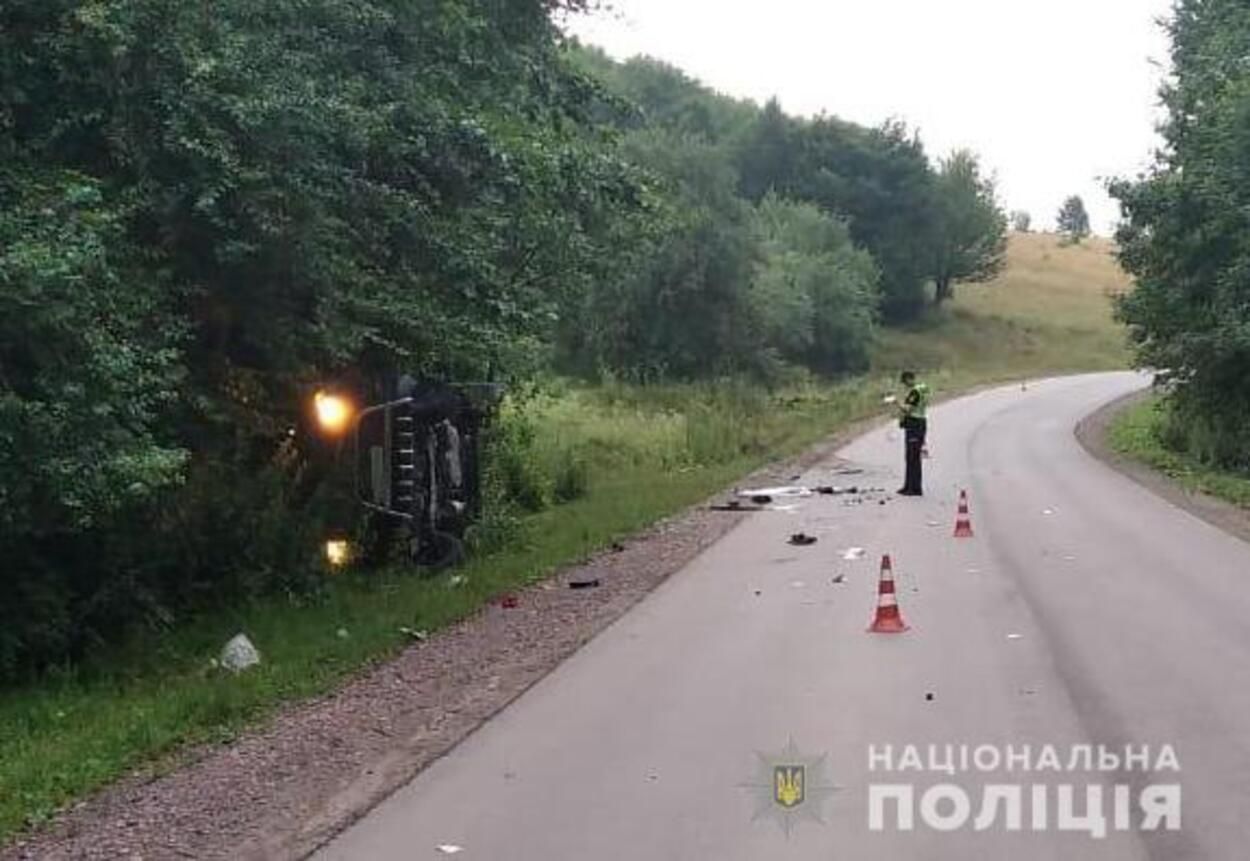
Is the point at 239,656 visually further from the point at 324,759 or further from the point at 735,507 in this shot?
the point at 735,507

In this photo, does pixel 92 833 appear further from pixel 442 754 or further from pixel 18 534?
pixel 18 534

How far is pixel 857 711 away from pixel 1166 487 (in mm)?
18682

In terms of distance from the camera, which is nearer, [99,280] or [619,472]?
[99,280]

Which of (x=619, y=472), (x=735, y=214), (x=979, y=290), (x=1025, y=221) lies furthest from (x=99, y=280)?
(x=1025, y=221)

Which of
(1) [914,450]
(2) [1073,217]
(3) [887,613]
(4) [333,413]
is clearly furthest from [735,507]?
(2) [1073,217]

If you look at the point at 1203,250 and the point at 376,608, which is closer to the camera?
the point at 376,608

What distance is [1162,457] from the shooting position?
1268 inches

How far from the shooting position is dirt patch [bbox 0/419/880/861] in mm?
6469

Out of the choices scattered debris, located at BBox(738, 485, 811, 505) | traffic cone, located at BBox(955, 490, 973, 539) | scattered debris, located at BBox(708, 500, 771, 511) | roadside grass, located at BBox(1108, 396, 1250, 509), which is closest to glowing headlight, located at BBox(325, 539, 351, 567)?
traffic cone, located at BBox(955, 490, 973, 539)

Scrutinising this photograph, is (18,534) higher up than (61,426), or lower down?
lower down

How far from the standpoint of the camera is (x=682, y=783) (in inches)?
271

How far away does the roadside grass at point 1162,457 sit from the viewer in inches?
965

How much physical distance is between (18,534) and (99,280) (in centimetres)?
194

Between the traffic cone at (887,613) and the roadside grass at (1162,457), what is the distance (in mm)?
12672
